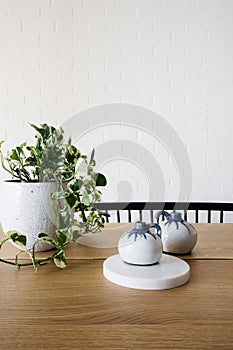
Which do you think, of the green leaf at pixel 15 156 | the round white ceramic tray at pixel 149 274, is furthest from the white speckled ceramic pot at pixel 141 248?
the green leaf at pixel 15 156

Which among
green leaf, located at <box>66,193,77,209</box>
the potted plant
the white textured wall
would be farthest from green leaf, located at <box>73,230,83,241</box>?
the white textured wall

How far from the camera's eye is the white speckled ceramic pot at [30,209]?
3.56 ft

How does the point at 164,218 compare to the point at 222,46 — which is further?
the point at 222,46

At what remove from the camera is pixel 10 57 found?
2.39m

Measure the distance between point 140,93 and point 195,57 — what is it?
381 millimetres

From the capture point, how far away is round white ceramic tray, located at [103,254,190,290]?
83 cm

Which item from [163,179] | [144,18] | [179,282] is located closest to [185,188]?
[163,179]

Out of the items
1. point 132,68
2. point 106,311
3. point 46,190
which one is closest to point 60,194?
point 46,190

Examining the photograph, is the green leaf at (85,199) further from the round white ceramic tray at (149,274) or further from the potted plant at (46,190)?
the round white ceramic tray at (149,274)

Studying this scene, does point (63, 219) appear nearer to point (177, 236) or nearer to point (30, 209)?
point (30, 209)

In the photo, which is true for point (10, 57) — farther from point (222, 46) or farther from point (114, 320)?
point (114, 320)

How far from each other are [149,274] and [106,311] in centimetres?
17

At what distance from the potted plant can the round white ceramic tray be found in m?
0.22

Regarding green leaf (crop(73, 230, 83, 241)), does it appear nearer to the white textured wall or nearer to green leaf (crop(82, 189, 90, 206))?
green leaf (crop(82, 189, 90, 206))
